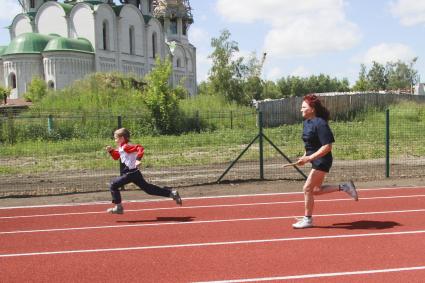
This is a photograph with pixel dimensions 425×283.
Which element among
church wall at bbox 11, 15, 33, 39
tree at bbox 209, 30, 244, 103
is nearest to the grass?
tree at bbox 209, 30, 244, 103

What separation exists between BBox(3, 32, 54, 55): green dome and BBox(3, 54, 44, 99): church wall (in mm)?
614

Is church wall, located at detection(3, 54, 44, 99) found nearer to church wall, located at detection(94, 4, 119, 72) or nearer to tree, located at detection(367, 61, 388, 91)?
church wall, located at detection(94, 4, 119, 72)

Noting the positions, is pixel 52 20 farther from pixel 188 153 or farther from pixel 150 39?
pixel 188 153

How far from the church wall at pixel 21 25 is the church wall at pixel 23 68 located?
994 centimetres

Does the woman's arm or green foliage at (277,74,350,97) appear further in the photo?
green foliage at (277,74,350,97)

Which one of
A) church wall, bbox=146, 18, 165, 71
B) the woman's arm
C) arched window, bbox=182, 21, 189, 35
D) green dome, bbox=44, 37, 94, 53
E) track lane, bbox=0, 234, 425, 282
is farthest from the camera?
arched window, bbox=182, 21, 189, 35

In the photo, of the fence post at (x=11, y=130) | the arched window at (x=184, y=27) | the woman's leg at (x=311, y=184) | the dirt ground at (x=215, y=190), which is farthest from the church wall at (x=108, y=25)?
the woman's leg at (x=311, y=184)

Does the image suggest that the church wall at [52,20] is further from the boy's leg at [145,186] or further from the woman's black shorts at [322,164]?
A: the woman's black shorts at [322,164]

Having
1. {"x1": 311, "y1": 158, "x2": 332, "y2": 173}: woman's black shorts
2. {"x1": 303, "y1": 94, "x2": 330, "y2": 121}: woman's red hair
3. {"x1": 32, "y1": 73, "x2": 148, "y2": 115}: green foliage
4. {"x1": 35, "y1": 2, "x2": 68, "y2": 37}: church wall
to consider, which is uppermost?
{"x1": 35, "y1": 2, "x2": 68, "y2": 37}: church wall

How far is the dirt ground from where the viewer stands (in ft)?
37.6

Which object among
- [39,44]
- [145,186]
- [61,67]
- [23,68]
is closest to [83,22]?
[39,44]

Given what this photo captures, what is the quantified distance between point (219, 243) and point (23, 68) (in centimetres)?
5829

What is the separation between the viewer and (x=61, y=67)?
194 ft

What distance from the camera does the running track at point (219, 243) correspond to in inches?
221
